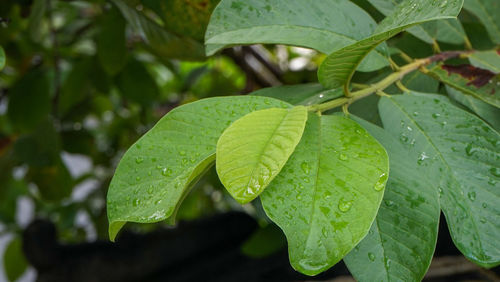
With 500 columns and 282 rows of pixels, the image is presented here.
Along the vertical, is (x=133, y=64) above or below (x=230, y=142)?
below

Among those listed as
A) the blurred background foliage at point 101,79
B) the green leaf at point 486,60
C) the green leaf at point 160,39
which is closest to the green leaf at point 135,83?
the blurred background foliage at point 101,79

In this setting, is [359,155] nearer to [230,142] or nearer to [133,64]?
[230,142]

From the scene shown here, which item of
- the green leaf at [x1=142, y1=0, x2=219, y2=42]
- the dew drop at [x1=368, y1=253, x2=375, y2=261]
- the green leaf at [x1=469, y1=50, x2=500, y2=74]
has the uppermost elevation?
the green leaf at [x1=469, y1=50, x2=500, y2=74]

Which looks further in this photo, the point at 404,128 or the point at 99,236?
the point at 99,236

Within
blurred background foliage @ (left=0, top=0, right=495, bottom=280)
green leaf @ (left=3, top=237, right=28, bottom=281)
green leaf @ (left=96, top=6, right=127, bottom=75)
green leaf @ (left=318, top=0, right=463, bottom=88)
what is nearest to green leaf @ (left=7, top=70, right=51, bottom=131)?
blurred background foliage @ (left=0, top=0, right=495, bottom=280)

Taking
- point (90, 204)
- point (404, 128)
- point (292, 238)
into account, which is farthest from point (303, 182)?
point (90, 204)

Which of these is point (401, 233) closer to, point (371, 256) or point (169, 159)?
point (371, 256)

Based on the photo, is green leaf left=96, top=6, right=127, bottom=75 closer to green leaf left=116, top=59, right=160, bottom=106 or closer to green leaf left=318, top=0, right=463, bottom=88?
green leaf left=116, top=59, right=160, bottom=106
